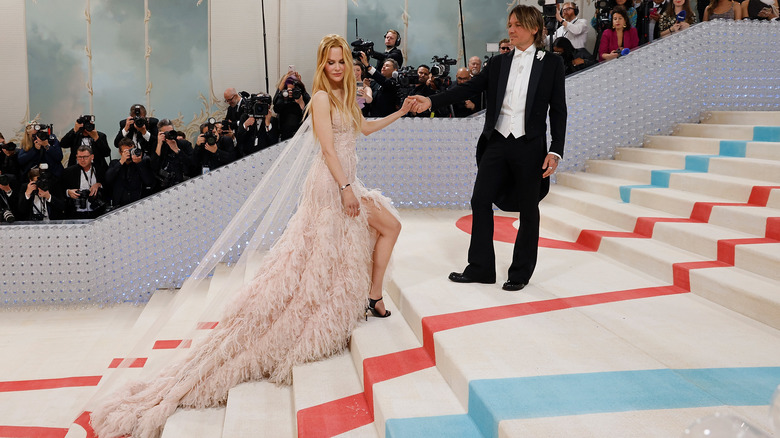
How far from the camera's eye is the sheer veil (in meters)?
3.03

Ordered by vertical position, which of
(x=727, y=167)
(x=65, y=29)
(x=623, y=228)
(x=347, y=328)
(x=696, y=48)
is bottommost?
(x=347, y=328)

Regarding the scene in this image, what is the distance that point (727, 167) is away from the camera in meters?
4.55

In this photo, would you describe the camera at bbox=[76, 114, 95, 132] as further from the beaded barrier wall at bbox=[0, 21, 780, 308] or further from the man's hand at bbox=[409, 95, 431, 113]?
the man's hand at bbox=[409, 95, 431, 113]

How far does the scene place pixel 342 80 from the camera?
3090 millimetres

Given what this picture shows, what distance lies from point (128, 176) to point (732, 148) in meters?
5.07

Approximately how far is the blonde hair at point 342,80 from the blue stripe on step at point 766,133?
3.27 m

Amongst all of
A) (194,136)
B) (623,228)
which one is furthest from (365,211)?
(194,136)

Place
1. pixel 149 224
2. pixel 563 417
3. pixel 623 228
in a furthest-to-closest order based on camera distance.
Answer: pixel 149 224, pixel 623 228, pixel 563 417

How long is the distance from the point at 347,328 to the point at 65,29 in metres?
7.57

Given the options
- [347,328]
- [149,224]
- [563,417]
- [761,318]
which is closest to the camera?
[563,417]

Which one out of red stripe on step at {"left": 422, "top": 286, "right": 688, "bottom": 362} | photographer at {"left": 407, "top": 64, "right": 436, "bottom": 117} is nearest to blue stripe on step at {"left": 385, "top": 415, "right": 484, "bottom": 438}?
red stripe on step at {"left": 422, "top": 286, "right": 688, "bottom": 362}

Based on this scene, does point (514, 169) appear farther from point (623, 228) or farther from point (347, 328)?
point (623, 228)

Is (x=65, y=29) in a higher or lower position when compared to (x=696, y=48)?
higher

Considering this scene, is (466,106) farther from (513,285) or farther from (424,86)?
(513,285)
